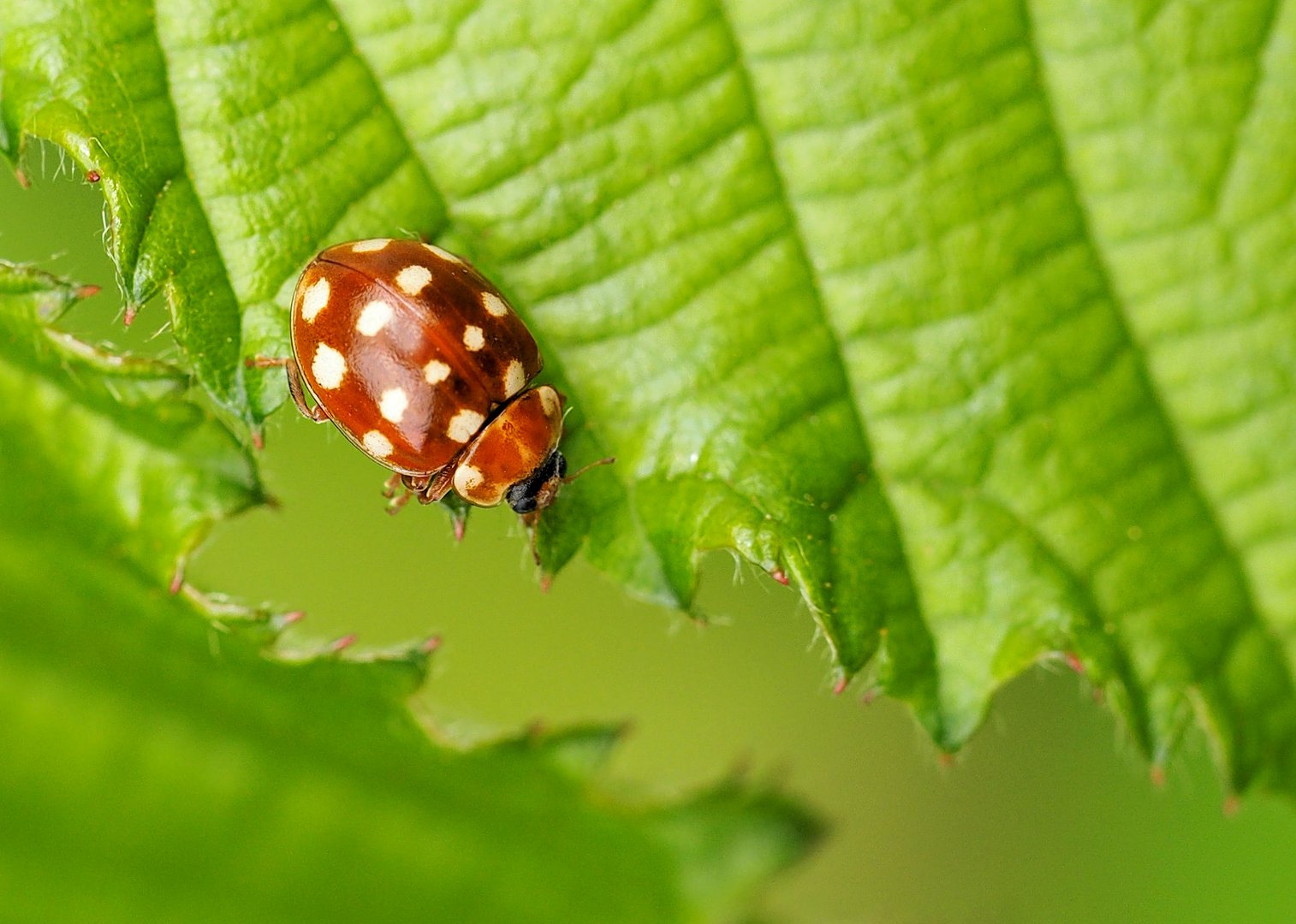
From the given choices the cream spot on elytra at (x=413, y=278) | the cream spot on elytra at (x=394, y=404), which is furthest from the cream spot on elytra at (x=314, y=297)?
the cream spot on elytra at (x=394, y=404)

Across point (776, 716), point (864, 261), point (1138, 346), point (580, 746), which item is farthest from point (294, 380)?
point (776, 716)

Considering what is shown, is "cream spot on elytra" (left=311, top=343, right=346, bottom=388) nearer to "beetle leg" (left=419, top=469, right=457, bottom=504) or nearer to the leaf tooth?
"beetle leg" (left=419, top=469, right=457, bottom=504)

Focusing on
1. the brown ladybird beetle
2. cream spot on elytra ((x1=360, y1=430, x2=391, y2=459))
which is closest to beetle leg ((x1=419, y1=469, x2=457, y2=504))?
the brown ladybird beetle

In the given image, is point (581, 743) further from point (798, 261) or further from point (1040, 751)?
point (1040, 751)

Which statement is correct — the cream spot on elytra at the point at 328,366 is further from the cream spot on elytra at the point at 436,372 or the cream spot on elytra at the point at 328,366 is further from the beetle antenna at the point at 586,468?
the beetle antenna at the point at 586,468

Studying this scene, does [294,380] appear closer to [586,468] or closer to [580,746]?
[586,468]
